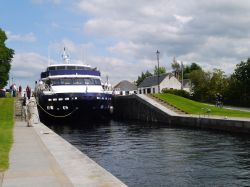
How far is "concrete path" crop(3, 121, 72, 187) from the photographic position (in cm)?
927

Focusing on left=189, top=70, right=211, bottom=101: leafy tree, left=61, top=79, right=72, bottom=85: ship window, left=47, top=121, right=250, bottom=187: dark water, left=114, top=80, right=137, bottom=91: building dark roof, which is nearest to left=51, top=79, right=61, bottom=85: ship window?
left=61, top=79, right=72, bottom=85: ship window

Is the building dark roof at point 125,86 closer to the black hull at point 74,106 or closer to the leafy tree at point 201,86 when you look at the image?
the leafy tree at point 201,86

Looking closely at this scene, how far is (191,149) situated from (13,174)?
35.5ft

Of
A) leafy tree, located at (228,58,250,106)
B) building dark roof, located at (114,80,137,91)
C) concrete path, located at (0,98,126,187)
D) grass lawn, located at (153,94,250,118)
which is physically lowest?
concrete path, located at (0,98,126,187)

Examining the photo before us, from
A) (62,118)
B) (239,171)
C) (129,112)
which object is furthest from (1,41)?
(239,171)

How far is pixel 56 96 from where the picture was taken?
40.4 m

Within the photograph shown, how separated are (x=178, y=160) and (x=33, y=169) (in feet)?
22.2

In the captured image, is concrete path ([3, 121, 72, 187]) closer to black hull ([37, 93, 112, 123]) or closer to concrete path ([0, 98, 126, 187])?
concrete path ([0, 98, 126, 187])

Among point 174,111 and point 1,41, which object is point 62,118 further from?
point 1,41

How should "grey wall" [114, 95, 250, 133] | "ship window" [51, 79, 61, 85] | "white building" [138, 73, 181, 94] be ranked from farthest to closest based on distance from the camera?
"white building" [138, 73, 181, 94], "ship window" [51, 79, 61, 85], "grey wall" [114, 95, 250, 133]

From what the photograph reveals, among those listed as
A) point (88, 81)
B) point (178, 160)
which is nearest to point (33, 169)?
point (178, 160)

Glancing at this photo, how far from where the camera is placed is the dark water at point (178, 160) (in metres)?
12.5

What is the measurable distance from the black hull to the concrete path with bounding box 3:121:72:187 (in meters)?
24.8

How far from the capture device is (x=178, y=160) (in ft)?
52.9
